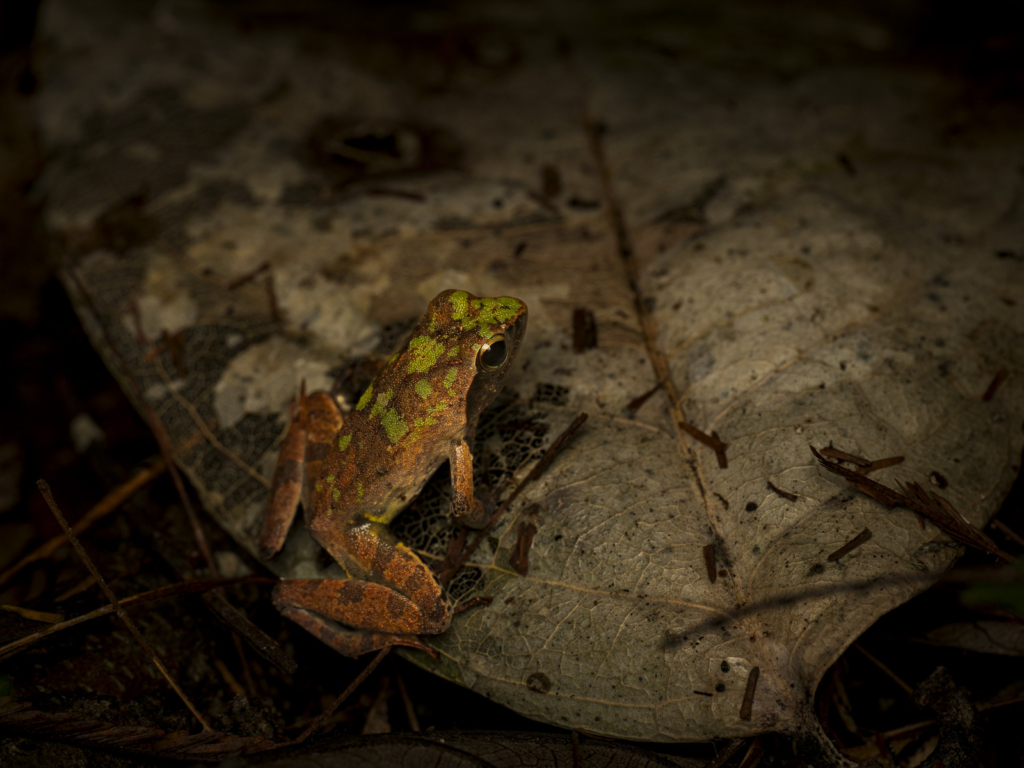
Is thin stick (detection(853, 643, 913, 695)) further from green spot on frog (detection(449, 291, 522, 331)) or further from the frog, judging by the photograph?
green spot on frog (detection(449, 291, 522, 331))

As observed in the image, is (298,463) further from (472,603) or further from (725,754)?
(725,754)

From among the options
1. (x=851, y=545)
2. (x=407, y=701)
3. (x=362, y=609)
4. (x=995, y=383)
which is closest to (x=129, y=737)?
(x=362, y=609)

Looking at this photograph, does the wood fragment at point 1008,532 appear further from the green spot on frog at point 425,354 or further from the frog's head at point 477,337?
the green spot on frog at point 425,354

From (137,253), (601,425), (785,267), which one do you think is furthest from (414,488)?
(137,253)

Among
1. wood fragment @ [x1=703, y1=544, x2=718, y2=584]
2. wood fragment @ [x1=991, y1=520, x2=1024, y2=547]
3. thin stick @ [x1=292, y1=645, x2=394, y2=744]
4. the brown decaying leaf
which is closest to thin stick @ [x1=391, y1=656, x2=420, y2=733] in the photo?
thin stick @ [x1=292, y1=645, x2=394, y2=744]

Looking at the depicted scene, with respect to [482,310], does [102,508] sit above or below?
below

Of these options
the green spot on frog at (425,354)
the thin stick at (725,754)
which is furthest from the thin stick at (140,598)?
the thin stick at (725,754)
